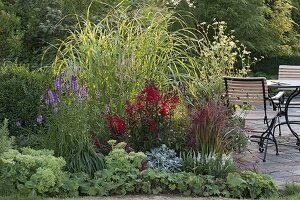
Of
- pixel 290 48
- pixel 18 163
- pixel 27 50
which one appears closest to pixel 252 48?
pixel 290 48

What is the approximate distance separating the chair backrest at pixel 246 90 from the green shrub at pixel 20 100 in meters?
2.07

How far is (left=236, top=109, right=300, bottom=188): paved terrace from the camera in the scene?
5.77 meters

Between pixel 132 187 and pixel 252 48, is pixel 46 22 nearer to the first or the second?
pixel 132 187

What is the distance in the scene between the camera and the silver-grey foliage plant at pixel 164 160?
5359 millimetres

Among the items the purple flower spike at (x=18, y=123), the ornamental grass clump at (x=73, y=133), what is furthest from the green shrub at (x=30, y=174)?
the purple flower spike at (x=18, y=123)

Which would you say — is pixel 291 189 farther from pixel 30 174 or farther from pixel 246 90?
pixel 30 174

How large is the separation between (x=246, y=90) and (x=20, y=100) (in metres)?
2.51

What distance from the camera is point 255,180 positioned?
16.6 ft

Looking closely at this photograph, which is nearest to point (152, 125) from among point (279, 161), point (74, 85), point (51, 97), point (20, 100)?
point (74, 85)

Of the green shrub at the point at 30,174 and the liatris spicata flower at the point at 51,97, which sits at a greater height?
the liatris spicata flower at the point at 51,97

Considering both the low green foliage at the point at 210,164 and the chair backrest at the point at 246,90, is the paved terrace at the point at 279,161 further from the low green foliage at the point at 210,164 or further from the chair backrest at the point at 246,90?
the chair backrest at the point at 246,90

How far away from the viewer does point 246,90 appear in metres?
6.71

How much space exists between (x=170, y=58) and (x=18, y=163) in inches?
104

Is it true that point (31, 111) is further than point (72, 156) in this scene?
Yes
